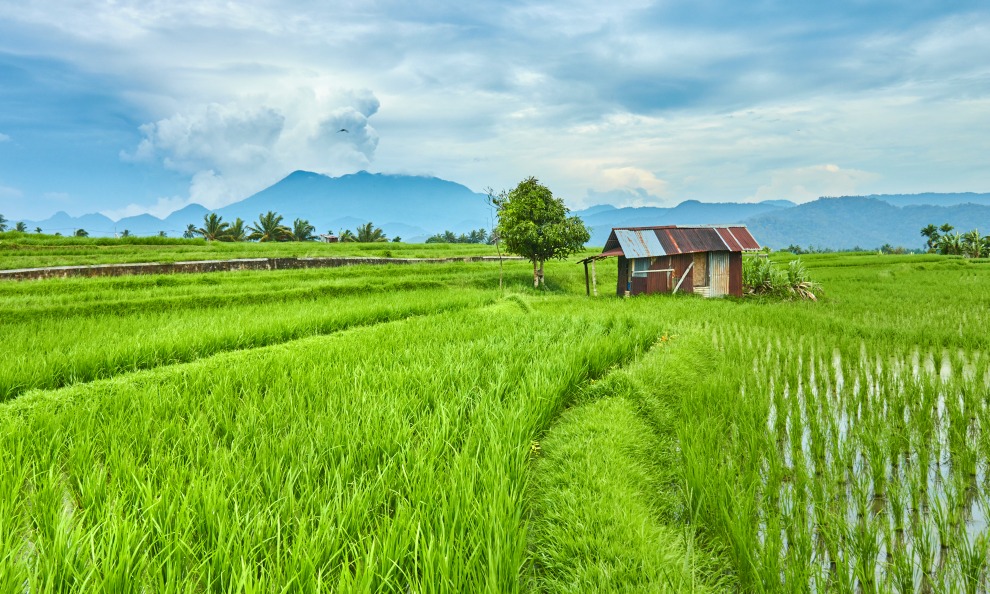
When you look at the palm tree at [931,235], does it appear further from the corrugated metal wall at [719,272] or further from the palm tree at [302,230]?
the palm tree at [302,230]

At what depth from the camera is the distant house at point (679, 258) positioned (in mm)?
14594

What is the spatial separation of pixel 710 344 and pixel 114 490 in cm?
770

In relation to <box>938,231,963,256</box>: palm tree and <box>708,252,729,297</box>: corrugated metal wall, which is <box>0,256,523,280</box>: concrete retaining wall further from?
<box>938,231,963,256</box>: palm tree

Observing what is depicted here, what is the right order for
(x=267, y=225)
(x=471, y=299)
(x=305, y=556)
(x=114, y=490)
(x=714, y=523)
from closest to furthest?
1. (x=305, y=556)
2. (x=114, y=490)
3. (x=714, y=523)
4. (x=471, y=299)
5. (x=267, y=225)

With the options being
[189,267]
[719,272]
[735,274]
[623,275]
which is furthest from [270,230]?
[735,274]

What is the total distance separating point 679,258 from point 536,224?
5.30 m

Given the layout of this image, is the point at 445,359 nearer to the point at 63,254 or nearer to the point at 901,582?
the point at 901,582

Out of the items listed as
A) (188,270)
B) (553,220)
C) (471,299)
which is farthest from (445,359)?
(188,270)

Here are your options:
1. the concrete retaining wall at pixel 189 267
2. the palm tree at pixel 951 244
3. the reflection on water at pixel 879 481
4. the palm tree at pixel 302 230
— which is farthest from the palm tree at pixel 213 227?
the palm tree at pixel 951 244

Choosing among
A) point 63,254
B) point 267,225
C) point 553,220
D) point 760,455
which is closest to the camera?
point 760,455

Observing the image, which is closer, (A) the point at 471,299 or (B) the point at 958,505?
(B) the point at 958,505

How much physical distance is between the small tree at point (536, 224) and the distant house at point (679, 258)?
6.66 ft

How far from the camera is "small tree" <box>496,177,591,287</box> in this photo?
16484mm

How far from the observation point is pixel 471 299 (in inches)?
490
